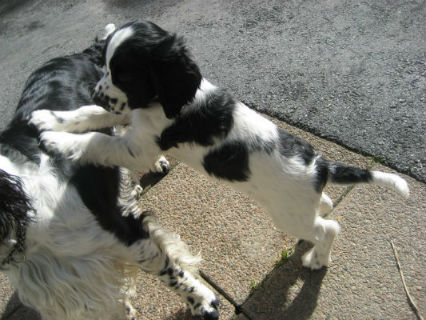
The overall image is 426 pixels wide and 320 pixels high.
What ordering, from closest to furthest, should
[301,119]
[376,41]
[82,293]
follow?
[82,293] → [301,119] → [376,41]

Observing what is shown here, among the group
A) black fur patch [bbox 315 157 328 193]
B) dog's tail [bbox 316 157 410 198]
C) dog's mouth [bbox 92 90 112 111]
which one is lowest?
dog's tail [bbox 316 157 410 198]

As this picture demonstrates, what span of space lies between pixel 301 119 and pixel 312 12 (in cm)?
213

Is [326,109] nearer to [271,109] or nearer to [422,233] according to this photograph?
[271,109]

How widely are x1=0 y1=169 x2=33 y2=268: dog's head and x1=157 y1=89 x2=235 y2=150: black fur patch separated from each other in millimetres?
923

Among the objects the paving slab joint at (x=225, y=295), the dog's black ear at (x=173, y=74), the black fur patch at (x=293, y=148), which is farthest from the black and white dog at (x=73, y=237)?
the black fur patch at (x=293, y=148)

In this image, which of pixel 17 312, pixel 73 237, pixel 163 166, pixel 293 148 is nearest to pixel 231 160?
pixel 293 148

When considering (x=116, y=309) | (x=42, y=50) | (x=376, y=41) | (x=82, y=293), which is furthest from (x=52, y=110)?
(x=42, y=50)

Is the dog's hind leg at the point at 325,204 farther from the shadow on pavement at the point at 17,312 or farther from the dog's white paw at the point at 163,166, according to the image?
the shadow on pavement at the point at 17,312

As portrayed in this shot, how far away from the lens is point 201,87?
8.48ft

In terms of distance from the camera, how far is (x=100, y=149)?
2482mm

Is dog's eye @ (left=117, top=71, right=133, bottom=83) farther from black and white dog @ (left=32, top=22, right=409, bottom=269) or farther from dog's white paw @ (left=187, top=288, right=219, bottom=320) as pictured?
dog's white paw @ (left=187, top=288, right=219, bottom=320)

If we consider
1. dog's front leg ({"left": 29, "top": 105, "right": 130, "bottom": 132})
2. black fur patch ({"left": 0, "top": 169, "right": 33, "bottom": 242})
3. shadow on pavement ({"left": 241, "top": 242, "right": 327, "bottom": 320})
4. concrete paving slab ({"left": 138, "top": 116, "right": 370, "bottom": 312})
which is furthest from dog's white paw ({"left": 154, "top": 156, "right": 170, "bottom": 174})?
black fur patch ({"left": 0, "top": 169, "right": 33, "bottom": 242})

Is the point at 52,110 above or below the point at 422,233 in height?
above

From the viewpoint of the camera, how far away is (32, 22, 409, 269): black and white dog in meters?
2.33
